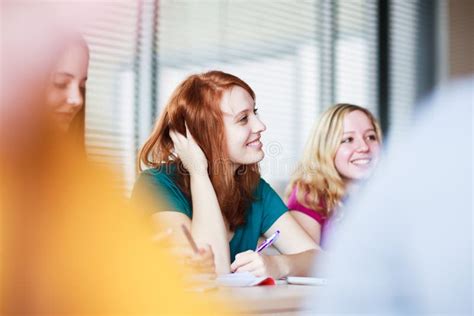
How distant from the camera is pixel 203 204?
4.95 feet

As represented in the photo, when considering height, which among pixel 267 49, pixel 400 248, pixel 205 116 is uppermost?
pixel 267 49

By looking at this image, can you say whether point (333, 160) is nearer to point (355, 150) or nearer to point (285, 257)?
point (355, 150)

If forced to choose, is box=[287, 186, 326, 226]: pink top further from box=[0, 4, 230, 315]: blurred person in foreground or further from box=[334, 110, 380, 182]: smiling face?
box=[0, 4, 230, 315]: blurred person in foreground

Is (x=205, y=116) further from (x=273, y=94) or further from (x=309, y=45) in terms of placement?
(x=309, y=45)

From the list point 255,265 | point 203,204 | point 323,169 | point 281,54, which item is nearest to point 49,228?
point 255,265

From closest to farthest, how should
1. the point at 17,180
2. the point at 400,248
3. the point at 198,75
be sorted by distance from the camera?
the point at 400,248
the point at 17,180
the point at 198,75

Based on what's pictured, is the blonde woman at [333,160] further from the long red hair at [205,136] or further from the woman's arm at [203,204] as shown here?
the woman's arm at [203,204]

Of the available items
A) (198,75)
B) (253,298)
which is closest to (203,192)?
(198,75)

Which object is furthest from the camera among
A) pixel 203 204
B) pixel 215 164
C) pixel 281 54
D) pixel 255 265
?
pixel 281 54

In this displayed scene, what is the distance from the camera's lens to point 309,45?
111 inches

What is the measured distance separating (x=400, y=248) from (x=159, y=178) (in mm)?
1151

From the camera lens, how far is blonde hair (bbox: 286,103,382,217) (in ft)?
6.29

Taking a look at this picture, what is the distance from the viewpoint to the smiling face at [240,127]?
1.60 meters

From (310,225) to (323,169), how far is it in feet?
0.70
